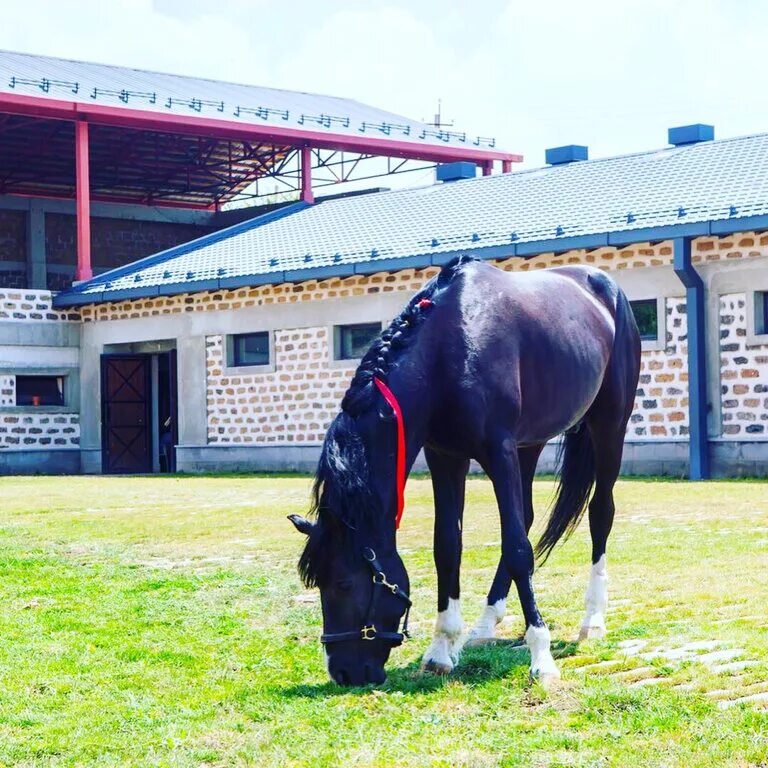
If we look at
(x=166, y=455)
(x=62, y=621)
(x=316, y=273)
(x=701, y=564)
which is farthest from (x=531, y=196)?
(x=62, y=621)

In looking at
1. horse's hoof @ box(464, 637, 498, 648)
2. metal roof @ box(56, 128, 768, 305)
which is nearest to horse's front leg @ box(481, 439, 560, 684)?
horse's hoof @ box(464, 637, 498, 648)

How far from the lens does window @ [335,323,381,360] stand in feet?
74.8

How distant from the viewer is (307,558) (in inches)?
208

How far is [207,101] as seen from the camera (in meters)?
30.7

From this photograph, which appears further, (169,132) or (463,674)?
(169,132)

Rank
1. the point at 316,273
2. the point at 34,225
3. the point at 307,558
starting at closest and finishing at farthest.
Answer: the point at 307,558, the point at 316,273, the point at 34,225

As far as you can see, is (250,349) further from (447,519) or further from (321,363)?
(447,519)

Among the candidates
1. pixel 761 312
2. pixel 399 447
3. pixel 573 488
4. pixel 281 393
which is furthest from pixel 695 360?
pixel 399 447

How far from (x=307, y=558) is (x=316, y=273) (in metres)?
17.9

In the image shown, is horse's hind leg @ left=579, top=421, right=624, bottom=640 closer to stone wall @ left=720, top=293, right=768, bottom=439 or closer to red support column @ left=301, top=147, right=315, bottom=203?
stone wall @ left=720, top=293, right=768, bottom=439

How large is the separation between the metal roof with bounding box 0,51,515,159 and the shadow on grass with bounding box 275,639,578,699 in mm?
22808

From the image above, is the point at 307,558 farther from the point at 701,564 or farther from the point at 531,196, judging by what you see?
the point at 531,196

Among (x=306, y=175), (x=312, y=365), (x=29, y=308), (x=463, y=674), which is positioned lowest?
(x=463, y=674)

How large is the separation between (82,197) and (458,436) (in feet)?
Answer: 77.8
